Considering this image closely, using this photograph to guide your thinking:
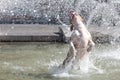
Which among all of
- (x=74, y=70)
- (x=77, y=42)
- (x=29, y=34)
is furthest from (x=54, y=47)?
(x=77, y=42)

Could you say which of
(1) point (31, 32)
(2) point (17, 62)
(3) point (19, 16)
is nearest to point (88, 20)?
(3) point (19, 16)

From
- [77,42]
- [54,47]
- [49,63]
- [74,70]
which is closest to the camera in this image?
[77,42]

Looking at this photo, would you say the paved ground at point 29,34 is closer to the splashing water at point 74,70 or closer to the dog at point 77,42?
the splashing water at point 74,70

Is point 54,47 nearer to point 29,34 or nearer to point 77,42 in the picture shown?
point 29,34

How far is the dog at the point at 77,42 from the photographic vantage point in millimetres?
7523

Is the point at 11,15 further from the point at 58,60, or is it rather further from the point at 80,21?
the point at 80,21

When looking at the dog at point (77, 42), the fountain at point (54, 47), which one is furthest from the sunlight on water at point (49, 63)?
the dog at point (77, 42)

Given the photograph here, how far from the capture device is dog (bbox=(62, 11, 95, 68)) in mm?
7523

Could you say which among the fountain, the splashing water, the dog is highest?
the dog

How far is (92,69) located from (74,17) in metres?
1.15

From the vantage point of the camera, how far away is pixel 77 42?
7570mm

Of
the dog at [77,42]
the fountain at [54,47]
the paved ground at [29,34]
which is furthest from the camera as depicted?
the paved ground at [29,34]

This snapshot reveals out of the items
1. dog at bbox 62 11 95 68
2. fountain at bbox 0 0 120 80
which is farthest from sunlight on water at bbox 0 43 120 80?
dog at bbox 62 11 95 68

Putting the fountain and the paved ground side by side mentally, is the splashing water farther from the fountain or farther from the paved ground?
the paved ground
